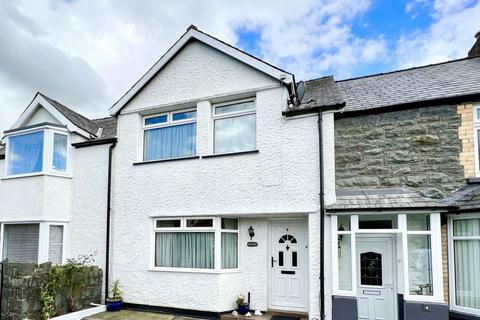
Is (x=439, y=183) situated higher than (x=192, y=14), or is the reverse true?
(x=192, y=14)

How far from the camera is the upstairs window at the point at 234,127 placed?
9.02 metres

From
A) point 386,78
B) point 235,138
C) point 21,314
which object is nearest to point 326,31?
point 386,78

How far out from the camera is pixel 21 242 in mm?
10844

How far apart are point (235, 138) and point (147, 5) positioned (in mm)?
4778

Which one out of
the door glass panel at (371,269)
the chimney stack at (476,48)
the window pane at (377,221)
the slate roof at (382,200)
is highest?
the chimney stack at (476,48)

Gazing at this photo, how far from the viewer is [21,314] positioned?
8.15m

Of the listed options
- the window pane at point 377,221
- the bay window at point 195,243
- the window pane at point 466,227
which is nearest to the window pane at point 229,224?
the bay window at point 195,243

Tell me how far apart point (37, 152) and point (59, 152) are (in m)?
0.63

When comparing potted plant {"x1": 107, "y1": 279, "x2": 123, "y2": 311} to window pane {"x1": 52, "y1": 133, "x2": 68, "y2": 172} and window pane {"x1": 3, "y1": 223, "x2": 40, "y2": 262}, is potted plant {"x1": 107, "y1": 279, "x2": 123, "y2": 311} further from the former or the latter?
window pane {"x1": 52, "y1": 133, "x2": 68, "y2": 172}

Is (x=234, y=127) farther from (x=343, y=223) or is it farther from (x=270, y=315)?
(x=270, y=315)

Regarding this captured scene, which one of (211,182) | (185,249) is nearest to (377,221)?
(211,182)

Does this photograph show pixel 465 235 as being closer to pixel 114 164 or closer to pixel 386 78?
pixel 386 78

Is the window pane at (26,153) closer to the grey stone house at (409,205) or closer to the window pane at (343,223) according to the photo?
the grey stone house at (409,205)

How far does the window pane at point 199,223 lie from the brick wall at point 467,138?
6031mm
